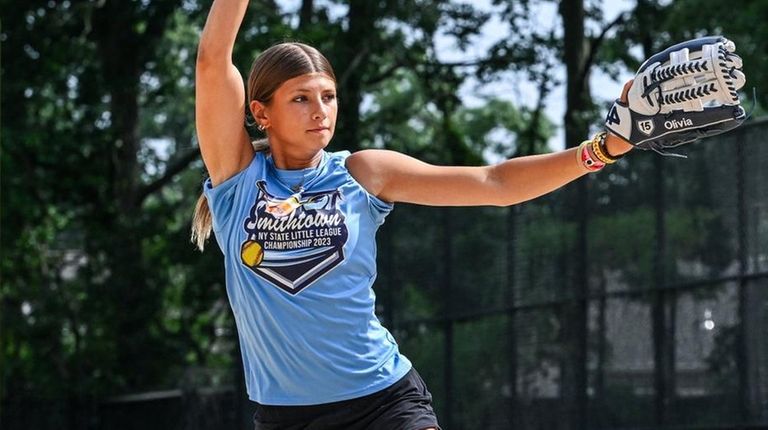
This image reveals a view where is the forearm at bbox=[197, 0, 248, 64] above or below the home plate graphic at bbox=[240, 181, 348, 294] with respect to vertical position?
above

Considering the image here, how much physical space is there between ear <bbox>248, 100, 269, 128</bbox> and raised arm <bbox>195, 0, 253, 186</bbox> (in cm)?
9

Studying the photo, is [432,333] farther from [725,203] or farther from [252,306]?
[252,306]

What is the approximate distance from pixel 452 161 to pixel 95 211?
5.53 meters

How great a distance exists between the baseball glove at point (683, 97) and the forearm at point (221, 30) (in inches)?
45.0

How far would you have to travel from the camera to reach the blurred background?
11.2 metres

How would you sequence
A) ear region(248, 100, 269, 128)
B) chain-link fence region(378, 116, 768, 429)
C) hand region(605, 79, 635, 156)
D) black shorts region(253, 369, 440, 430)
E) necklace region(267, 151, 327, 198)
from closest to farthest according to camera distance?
hand region(605, 79, 635, 156) < black shorts region(253, 369, 440, 430) < necklace region(267, 151, 327, 198) < ear region(248, 100, 269, 128) < chain-link fence region(378, 116, 768, 429)

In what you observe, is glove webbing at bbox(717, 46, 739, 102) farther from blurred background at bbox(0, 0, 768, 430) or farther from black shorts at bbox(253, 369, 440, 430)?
blurred background at bbox(0, 0, 768, 430)

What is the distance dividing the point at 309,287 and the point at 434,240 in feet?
32.4

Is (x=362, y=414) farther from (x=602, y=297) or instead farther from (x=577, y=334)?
(x=577, y=334)

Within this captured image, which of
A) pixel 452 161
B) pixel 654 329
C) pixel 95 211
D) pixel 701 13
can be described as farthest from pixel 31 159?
pixel 654 329

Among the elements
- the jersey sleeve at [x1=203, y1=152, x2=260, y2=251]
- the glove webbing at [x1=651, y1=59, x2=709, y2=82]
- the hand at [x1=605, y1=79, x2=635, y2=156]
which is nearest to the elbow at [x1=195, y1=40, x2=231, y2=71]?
the jersey sleeve at [x1=203, y1=152, x2=260, y2=251]

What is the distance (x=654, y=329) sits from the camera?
11.5 metres

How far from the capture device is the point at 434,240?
46.5ft

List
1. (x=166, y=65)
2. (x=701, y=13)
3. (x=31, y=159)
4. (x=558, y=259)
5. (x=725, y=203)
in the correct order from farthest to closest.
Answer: (x=166, y=65) → (x=31, y=159) → (x=701, y=13) → (x=558, y=259) → (x=725, y=203)
